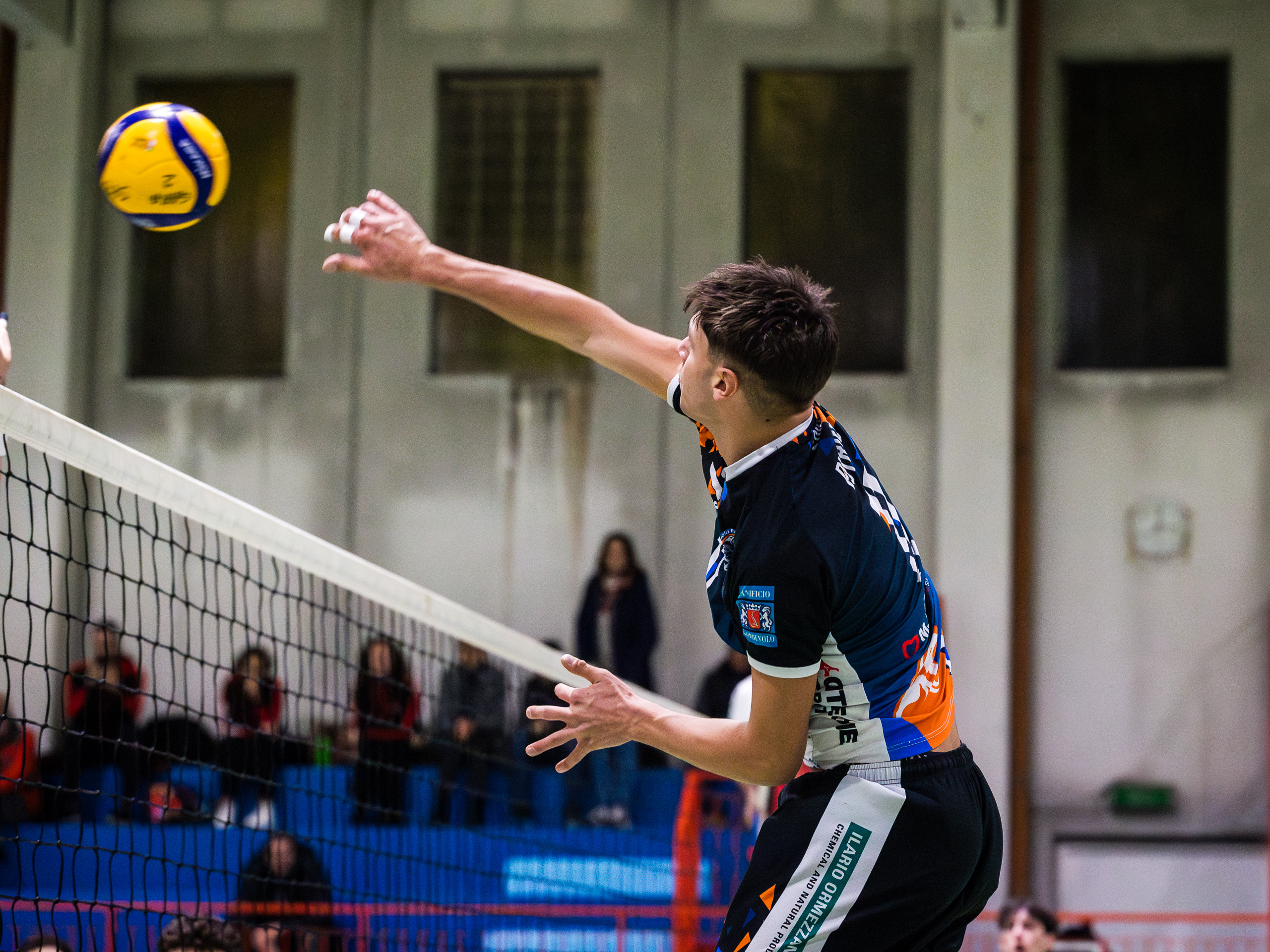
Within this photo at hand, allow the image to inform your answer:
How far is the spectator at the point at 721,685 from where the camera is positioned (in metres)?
9.42

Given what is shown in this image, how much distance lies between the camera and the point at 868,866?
7.86 ft

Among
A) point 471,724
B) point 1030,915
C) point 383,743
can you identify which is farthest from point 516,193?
point 1030,915

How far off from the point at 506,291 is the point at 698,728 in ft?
3.96

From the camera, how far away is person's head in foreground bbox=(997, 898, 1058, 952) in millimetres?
5910

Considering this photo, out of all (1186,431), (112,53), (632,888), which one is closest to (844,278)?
(1186,431)

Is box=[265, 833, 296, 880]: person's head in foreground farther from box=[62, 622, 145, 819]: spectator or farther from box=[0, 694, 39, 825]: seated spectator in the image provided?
box=[62, 622, 145, 819]: spectator

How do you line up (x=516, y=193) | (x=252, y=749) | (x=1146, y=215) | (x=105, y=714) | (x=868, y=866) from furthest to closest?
(x=516, y=193), (x=1146, y=215), (x=105, y=714), (x=252, y=749), (x=868, y=866)

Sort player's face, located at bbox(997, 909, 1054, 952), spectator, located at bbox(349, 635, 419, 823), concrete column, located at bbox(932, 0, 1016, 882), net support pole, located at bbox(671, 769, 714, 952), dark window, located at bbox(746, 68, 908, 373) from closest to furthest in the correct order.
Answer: net support pole, located at bbox(671, 769, 714, 952) → player's face, located at bbox(997, 909, 1054, 952) → spectator, located at bbox(349, 635, 419, 823) → concrete column, located at bbox(932, 0, 1016, 882) → dark window, located at bbox(746, 68, 908, 373)

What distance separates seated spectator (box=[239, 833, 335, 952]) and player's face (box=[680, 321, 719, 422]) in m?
3.56

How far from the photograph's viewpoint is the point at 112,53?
36.3ft

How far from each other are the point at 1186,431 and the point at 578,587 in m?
5.01

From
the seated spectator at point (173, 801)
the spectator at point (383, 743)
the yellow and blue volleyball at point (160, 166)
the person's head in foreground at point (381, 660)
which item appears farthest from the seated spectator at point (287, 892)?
the yellow and blue volleyball at point (160, 166)

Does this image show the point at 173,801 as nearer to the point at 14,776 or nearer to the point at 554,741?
the point at 14,776

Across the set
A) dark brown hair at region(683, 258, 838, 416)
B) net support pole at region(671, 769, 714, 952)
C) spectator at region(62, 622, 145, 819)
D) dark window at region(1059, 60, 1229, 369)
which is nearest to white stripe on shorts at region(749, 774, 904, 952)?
dark brown hair at region(683, 258, 838, 416)
